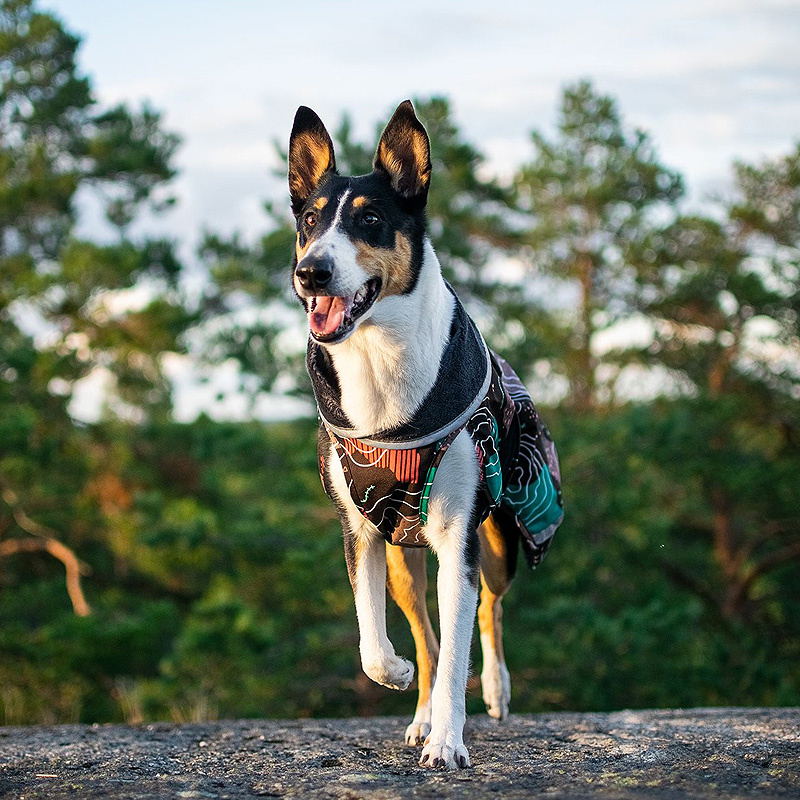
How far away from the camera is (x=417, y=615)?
4.86m

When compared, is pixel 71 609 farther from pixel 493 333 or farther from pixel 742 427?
pixel 742 427

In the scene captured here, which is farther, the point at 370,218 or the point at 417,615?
the point at 417,615

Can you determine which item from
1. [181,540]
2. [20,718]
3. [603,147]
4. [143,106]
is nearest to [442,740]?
[20,718]

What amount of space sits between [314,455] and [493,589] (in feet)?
41.1

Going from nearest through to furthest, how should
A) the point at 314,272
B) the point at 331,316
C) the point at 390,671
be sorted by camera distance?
the point at 314,272 < the point at 331,316 < the point at 390,671

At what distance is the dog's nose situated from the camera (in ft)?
12.7

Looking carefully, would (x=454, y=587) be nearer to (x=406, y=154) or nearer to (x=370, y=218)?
(x=370, y=218)

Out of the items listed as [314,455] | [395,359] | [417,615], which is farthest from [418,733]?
[314,455]

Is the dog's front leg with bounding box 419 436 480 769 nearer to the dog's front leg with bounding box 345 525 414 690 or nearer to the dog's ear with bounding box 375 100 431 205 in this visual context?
the dog's front leg with bounding box 345 525 414 690

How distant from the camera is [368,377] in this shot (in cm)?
434

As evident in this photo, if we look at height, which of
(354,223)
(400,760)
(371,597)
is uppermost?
(354,223)

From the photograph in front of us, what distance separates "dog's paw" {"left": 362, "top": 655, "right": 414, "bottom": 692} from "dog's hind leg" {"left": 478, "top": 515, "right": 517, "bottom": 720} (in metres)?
0.89

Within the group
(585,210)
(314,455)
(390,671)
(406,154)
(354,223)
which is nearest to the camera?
(354,223)

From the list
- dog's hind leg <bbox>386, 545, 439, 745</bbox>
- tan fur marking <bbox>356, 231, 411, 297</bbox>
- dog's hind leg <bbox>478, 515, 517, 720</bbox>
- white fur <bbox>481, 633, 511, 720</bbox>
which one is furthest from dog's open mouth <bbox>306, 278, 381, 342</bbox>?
white fur <bbox>481, 633, 511, 720</bbox>
